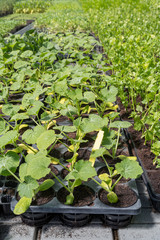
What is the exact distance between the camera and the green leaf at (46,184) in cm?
160

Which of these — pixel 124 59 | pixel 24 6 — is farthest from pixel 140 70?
pixel 24 6

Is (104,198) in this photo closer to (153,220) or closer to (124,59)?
(153,220)

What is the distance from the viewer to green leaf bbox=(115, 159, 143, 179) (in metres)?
1.47

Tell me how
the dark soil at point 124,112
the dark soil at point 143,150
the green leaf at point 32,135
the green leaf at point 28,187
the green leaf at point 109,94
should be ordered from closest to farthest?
the green leaf at point 28,187 → the green leaf at point 32,135 → the dark soil at point 143,150 → the green leaf at point 109,94 → the dark soil at point 124,112

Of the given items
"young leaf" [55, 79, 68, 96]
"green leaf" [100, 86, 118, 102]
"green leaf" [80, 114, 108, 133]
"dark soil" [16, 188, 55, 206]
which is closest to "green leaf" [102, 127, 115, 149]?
"green leaf" [80, 114, 108, 133]

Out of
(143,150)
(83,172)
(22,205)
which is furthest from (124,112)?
(22,205)

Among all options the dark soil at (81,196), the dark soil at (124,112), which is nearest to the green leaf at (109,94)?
the dark soil at (124,112)

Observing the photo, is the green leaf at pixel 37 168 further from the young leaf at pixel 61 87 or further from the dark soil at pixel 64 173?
the young leaf at pixel 61 87

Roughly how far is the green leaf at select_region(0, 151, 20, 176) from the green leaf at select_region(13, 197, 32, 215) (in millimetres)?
188

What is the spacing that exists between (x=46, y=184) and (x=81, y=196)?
0.22 meters

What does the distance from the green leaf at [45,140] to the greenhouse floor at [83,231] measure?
0.43 metres

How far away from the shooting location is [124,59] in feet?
9.14

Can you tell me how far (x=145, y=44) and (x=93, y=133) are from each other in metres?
1.50

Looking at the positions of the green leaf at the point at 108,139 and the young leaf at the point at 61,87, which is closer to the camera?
the green leaf at the point at 108,139
